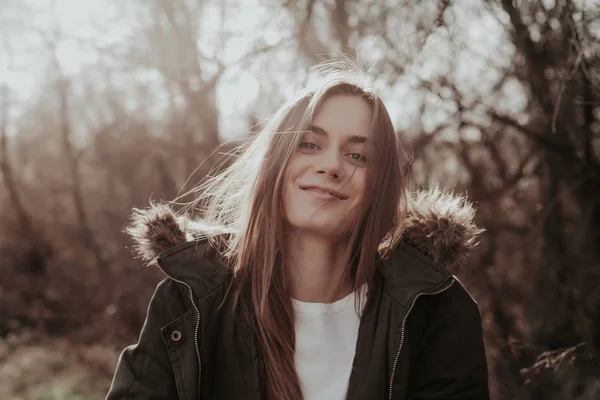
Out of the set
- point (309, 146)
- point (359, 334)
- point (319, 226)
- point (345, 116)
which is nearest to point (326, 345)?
point (359, 334)

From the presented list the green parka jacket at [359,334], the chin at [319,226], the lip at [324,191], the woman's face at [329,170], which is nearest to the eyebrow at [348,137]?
the woman's face at [329,170]

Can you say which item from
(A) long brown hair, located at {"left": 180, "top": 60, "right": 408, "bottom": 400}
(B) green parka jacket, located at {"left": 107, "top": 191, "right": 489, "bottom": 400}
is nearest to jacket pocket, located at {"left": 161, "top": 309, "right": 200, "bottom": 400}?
(B) green parka jacket, located at {"left": 107, "top": 191, "right": 489, "bottom": 400}

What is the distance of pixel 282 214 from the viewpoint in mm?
2594

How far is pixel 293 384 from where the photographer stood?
7.84 feet

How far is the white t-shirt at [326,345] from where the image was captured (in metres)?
2.46

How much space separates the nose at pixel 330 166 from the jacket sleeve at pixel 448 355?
629 mm

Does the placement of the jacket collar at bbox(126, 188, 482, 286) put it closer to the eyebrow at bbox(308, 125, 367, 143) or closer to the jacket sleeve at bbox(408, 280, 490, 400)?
the jacket sleeve at bbox(408, 280, 490, 400)

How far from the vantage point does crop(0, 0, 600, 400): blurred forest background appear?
3.61m

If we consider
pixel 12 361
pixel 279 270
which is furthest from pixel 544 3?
pixel 12 361

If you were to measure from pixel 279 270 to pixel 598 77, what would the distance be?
5.68 feet

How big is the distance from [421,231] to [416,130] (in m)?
1.97

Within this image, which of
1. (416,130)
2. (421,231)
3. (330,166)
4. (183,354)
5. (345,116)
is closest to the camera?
(183,354)

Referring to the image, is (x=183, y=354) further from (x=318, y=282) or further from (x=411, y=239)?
(x=411, y=239)

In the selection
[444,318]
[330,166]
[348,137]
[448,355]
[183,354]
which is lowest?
[448,355]
